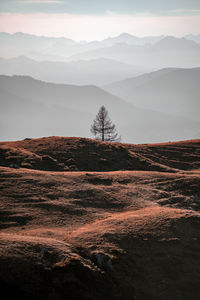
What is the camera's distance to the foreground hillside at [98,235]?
23.3 meters

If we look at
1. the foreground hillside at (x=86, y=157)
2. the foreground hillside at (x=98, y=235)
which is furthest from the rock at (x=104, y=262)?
the foreground hillside at (x=86, y=157)

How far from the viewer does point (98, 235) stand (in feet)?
97.6

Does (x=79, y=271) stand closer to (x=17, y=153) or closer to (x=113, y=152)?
(x=17, y=153)

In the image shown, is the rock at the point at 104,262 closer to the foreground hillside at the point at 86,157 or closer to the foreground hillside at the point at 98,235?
the foreground hillside at the point at 98,235

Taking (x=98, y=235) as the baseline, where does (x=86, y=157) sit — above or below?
above

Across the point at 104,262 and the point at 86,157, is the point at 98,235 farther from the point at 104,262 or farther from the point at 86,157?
the point at 86,157

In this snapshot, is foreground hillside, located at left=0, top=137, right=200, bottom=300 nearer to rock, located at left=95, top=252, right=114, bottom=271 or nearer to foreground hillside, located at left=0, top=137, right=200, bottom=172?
rock, located at left=95, top=252, right=114, bottom=271

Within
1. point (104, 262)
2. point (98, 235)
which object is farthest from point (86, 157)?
point (104, 262)

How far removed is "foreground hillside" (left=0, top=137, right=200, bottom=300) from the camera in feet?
76.3

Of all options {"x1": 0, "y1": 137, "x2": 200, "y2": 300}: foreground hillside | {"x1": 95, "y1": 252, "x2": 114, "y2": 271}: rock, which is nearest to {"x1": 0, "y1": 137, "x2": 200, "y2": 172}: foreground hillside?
{"x1": 0, "y1": 137, "x2": 200, "y2": 300}: foreground hillside

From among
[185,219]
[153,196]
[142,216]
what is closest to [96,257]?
[142,216]

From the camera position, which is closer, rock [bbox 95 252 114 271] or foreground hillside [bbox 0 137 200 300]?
foreground hillside [bbox 0 137 200 300]

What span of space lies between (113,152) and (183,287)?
39358 mm

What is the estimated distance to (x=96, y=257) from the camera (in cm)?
2642
